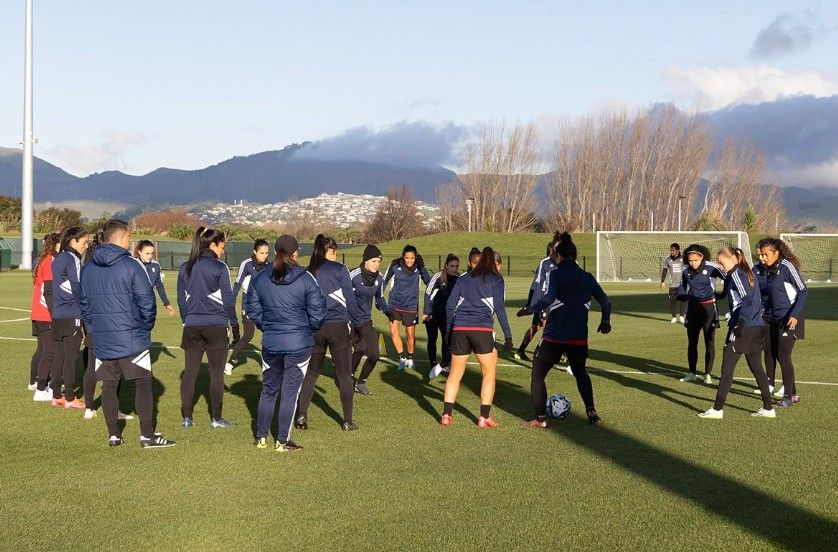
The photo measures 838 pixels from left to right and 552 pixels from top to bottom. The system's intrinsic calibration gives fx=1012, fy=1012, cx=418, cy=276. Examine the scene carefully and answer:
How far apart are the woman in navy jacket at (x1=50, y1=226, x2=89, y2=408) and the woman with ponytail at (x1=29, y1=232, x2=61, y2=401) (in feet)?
0.64

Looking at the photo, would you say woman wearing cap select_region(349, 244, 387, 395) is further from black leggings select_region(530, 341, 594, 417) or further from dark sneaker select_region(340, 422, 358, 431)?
black leggings select_region(530, 341, 594, 417)

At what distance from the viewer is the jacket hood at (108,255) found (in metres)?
8.49

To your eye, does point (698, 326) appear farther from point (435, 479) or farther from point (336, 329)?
point (435, 479)

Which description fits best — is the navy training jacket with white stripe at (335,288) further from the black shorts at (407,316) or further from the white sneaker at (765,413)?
the black shorts at (407,316)

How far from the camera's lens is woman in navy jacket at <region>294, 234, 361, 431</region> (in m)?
9.75

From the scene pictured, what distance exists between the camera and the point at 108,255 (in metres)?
8.49

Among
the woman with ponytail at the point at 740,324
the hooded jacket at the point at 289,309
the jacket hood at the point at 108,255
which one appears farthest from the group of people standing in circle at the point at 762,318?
the jacket hood at the point at 108,255

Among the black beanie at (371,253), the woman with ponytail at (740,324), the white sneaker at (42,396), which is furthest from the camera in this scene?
the black beanie at (371,253)

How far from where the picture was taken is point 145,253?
12.8 meters

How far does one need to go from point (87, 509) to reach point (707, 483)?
441 centimetres

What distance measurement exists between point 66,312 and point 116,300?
8.82 feet

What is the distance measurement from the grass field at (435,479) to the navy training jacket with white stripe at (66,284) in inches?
42.1

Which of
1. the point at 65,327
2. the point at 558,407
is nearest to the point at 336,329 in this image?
the point at 558,407

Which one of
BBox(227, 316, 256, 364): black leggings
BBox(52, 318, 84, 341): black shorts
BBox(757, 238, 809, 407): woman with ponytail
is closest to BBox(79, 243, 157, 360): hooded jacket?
BBox(52, 318, 84, 341): black shorts
